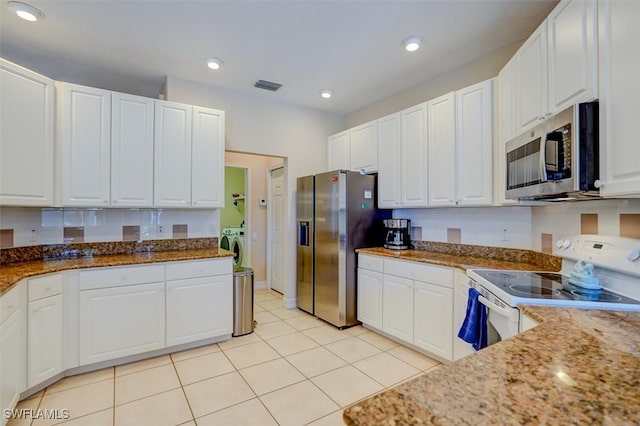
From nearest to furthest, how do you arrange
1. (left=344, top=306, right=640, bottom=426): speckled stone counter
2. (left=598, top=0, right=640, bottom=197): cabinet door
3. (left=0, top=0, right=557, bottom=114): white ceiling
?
(left=344, top=306, right=640, bottom=426): speckled stone counter, (left=598, top=0, right=640, bottom=197): cabinet door, (left=0, top=0, right=557, bottom=114): white ceiling

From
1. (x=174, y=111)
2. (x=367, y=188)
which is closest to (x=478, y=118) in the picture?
(x=367, y=188)

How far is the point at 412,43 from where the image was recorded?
2619mm

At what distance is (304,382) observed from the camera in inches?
92.7

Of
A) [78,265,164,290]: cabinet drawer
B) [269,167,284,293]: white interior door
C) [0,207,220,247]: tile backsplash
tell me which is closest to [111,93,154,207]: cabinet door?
[0,207,220,247]: tile backsplash

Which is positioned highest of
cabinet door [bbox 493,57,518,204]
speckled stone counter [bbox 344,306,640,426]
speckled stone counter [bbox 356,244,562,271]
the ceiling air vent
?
the ceiling air vent

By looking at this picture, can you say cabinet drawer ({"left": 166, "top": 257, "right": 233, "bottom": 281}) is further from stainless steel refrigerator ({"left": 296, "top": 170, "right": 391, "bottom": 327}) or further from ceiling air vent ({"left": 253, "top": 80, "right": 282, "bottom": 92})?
ceiling air vent ({"left": 253, "top": 80, "right": 282, "bottom": 92})

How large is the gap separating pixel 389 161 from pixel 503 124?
126 cm

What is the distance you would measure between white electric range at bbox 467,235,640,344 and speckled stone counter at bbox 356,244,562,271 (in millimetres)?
260

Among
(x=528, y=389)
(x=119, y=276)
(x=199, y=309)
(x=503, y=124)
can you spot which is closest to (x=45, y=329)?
(x=119, y=276)

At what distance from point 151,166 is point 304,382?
2.41 meters

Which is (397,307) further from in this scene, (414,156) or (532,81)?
(532,81)

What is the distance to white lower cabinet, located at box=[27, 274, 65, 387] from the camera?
2076mm

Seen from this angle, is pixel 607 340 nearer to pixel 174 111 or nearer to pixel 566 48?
pixel 566 48

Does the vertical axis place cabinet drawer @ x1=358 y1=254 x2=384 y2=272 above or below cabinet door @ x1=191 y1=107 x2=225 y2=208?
below
